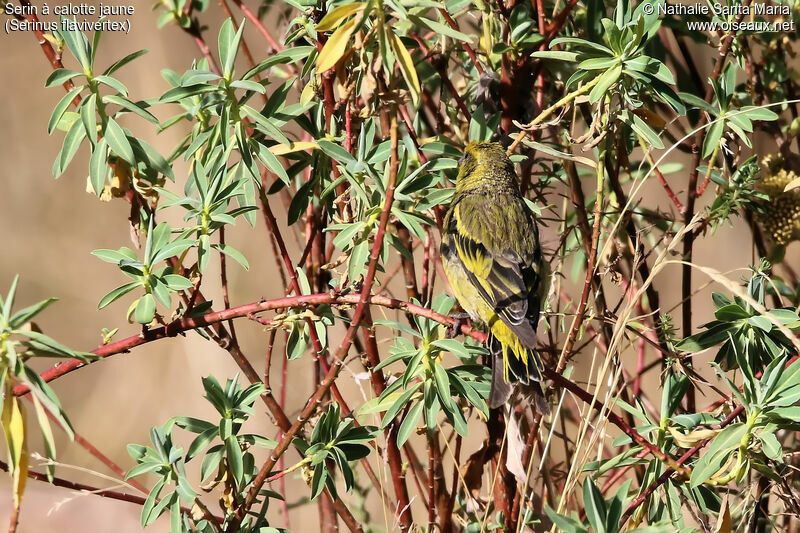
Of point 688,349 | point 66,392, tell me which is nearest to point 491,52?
point 688,349

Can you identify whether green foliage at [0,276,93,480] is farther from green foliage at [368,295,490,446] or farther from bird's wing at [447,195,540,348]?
bird's wing at [447,195,540,348]

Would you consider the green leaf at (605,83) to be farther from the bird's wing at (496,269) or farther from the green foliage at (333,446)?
the green foliage at (333,446)

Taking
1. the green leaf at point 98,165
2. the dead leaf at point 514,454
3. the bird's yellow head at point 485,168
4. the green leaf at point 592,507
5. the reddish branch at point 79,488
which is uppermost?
the green leaf at point 98,165

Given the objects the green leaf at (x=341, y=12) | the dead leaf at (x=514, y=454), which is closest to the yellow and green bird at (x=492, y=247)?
the dead leaf at (x=514, y=454)

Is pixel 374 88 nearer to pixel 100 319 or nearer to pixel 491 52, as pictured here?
pixel 491 52

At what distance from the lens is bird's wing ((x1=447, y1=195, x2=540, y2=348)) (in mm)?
3020

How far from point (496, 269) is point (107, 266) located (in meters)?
5.58

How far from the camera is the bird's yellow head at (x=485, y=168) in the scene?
2988 millimetres

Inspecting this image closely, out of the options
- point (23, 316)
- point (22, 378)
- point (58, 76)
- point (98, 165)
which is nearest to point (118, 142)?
point (98, 165)

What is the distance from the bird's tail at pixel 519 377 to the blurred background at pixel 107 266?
325 cm

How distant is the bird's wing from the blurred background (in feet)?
9.08

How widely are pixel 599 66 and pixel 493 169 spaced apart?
919 mm

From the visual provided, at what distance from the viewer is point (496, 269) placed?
3254 mm

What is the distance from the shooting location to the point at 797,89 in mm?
3947
